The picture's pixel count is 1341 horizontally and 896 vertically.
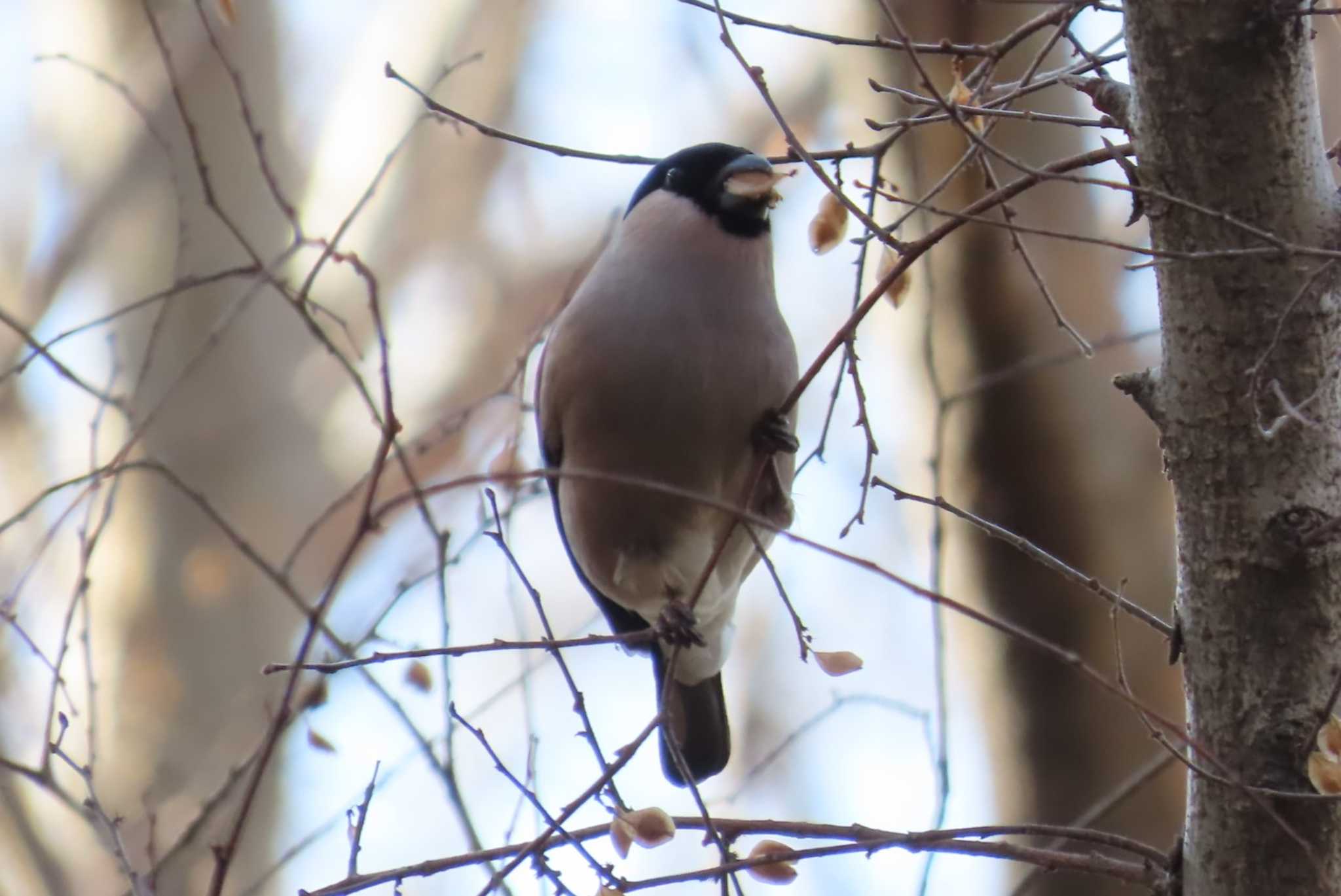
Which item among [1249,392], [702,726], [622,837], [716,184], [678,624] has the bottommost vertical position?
[622,837]

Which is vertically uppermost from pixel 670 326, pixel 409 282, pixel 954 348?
pixel 409 282

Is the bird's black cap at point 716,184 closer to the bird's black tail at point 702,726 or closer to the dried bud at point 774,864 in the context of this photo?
the bird's black tail at point 702,726

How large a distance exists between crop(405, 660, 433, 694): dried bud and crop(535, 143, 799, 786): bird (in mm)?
383

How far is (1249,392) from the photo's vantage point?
1.36 m

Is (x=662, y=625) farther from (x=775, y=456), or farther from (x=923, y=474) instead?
(x=923, y=474)

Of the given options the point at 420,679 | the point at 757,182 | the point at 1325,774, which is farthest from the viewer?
the point at 420,679

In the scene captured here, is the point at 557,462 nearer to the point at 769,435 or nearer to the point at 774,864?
the point at 769,435

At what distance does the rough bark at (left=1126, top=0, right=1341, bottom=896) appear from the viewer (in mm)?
1357

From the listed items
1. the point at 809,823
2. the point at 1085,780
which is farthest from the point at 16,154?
the point at 809,823

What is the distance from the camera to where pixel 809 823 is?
1601 mm

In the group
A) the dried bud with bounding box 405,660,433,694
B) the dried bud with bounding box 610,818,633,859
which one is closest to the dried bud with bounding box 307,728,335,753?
the dried bud with bounding box 405,660,433,694

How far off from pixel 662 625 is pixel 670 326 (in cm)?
49

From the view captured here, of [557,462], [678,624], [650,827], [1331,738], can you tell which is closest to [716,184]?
[557,462]

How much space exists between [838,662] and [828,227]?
0.54 meters
